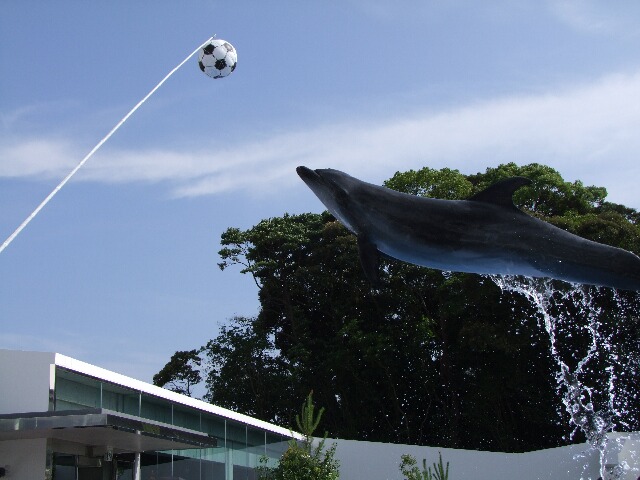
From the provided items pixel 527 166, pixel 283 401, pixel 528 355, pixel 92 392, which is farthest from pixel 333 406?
pixel 92 392

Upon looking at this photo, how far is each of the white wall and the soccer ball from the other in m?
5.13

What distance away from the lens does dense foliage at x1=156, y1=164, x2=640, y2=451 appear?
2759 centimetres

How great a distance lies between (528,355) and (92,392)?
52.8 ft

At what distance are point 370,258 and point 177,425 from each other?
13735mm

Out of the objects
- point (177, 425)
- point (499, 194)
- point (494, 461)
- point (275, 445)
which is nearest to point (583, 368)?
point (494, 461)

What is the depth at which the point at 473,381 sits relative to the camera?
3031 cm

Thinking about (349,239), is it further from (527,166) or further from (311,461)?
(311,461)

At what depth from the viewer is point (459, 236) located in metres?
6.21

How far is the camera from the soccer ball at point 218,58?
45.4ft

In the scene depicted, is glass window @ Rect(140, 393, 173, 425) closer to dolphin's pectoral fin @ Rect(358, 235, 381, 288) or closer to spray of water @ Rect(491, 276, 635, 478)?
spray of water @ Rect(491, 276, 635, 478)

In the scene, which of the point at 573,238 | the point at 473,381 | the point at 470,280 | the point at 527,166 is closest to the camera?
the point at 573,238

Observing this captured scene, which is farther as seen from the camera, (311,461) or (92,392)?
(311,461)

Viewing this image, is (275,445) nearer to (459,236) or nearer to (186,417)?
(186,417)

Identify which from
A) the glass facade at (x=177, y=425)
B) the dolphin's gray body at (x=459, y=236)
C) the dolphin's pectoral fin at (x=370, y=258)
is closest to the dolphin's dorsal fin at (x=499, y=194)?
the dolphin's gray body at (x=459, y=236)
